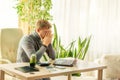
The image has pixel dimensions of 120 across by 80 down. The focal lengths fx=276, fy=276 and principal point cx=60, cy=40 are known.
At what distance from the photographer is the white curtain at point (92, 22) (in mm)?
4688

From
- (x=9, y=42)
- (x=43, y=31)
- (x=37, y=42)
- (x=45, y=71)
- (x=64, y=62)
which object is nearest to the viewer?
(x=45, y=71)

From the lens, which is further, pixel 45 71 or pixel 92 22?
pixel 92 22

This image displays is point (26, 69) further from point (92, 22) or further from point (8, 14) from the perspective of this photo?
point (8, 14)

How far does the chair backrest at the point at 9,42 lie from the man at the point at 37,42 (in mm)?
768

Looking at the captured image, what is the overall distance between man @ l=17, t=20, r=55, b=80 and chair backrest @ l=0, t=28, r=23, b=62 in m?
0.77

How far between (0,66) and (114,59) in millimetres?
1862

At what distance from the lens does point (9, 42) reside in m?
4.34

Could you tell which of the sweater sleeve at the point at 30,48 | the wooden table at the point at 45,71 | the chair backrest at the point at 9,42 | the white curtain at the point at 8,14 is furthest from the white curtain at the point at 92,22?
the sweater sleeve at the point at 30,48

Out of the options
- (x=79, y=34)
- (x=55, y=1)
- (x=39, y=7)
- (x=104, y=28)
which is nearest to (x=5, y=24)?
(x=39, y=7)

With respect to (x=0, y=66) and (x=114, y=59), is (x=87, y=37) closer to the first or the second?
(x=114, y=59)

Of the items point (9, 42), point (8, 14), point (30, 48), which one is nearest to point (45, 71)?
point (30, 48)

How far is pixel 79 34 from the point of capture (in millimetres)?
5168

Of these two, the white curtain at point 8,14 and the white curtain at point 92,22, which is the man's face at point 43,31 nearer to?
the white curtain at point 92,22

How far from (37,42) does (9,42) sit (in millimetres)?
940
